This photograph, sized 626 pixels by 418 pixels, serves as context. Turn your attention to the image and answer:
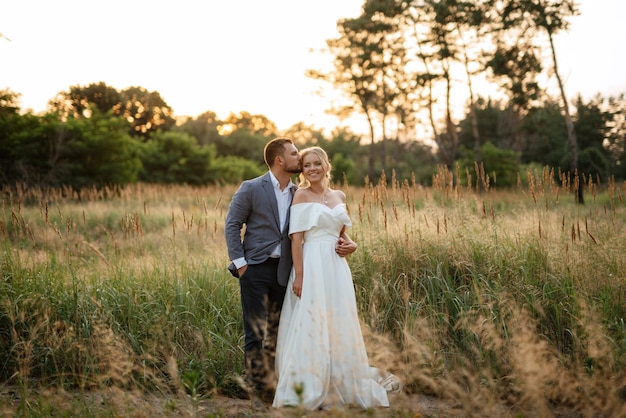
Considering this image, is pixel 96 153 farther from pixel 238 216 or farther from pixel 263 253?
pixel 263 253

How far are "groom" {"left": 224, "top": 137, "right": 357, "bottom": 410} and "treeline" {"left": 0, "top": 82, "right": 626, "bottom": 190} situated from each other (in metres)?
1.56

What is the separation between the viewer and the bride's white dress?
3.69 m

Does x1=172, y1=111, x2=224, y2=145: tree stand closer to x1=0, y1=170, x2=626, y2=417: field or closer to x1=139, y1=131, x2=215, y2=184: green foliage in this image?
x1=139, y1=131, x2=215, y2=184: green foliage

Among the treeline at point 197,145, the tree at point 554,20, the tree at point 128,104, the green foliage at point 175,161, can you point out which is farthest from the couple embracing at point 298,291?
the tree at point 128,104

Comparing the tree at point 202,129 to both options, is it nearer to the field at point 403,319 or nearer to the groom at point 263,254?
the field at point 403,319

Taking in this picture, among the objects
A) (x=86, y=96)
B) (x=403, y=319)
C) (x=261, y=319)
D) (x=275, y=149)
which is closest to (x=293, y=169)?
(x=275, y=149)

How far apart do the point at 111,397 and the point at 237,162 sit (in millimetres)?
29312

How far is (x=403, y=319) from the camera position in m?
4.65

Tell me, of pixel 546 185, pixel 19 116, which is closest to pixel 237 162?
pixel 19 116

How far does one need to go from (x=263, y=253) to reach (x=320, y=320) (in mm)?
716

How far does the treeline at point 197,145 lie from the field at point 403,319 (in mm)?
974

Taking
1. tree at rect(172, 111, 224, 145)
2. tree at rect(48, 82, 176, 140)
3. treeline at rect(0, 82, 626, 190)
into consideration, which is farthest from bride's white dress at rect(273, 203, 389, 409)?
tree at rect(172, 111, 224, 145)

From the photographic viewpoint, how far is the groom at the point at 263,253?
3.90 m

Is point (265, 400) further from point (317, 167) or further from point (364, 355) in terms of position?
point (317, 167)
